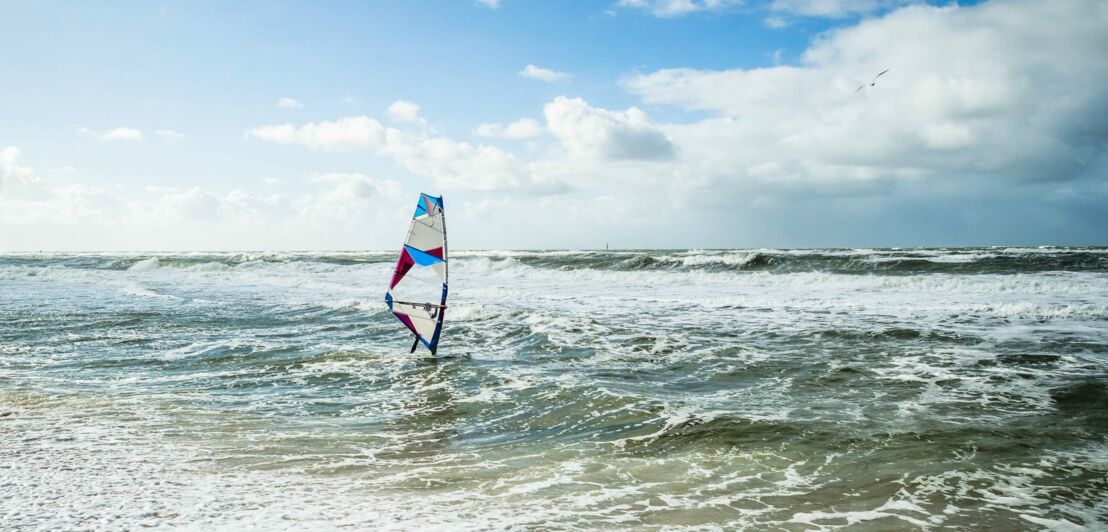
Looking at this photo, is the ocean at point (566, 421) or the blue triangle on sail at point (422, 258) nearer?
the ocean at point (566, 421)

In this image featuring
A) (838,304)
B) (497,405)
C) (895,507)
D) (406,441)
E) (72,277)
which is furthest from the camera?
(72,277)

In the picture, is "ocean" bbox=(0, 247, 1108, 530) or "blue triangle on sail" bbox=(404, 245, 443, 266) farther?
"blue triangle on sail" bbox=(404, 245, 443, 266)

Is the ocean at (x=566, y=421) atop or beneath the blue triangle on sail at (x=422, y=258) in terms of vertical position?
beneath

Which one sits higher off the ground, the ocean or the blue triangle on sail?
the blue triangle on sail

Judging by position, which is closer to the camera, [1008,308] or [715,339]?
[715,339]

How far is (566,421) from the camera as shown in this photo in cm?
748

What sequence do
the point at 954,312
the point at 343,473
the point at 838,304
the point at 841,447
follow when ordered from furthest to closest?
1. the point at 838,304
2. the point at 954,312
3. the point at 841,447
4. the point at 343,473

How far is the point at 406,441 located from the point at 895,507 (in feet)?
14.8

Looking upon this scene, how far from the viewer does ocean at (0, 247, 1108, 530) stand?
473 centimetres

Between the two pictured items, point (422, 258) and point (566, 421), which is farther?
point (422, 258)

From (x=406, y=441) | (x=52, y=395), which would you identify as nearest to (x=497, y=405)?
(x=406, y=441)

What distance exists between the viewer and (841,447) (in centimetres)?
624

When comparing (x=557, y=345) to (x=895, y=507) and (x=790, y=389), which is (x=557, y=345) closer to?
(x=790, y=389)

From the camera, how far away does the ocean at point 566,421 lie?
473cm
